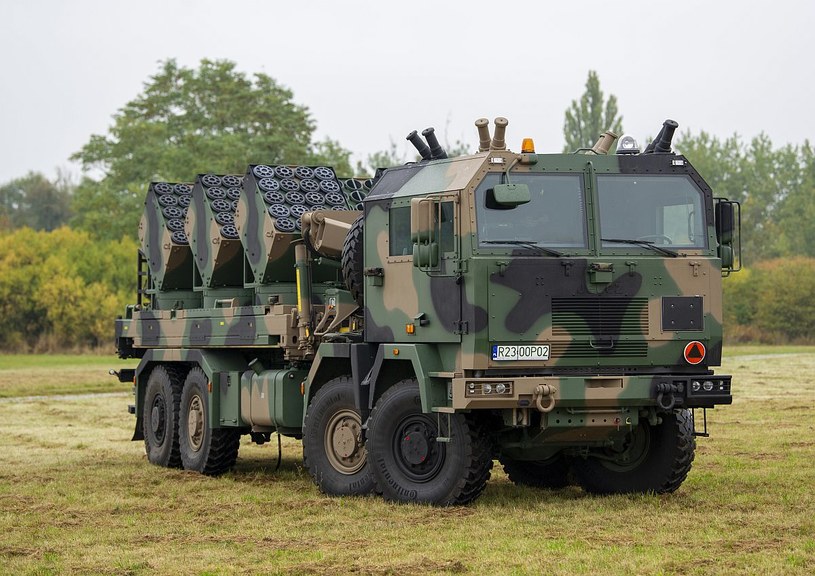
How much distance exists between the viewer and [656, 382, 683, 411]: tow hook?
495 inches

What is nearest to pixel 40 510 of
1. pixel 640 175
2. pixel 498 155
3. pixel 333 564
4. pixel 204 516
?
pixel 204 516

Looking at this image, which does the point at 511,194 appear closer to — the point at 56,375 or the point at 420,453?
the point at 420,453

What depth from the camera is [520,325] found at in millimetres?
12438

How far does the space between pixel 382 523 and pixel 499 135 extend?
3.38 metres

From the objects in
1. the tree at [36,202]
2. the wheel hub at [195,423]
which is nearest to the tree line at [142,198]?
the tree at [36,202]

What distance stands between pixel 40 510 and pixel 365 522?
3045 millimetres

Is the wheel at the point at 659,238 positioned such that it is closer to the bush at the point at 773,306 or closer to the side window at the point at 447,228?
the side window at the point at 447,228

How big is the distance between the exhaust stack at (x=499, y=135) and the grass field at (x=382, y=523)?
3.04 meters

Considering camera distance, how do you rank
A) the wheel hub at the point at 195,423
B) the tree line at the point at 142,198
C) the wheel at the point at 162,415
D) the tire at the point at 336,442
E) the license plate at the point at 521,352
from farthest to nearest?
1. the tree line at the point at 142,198
2. the wheel at the point at 162,415
3. the wheel hub at the point at 195,423
4. the tire at the point at 336,442
5. the license plate at the point at 521,352

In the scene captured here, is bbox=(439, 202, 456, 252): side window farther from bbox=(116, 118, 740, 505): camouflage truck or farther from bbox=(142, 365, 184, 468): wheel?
bbox=(142, 365, 184, 468): wheel

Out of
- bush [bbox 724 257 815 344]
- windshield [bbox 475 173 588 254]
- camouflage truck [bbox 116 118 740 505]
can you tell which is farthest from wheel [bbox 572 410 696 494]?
bush [bbox 724 257 815 344]

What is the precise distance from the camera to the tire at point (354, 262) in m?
14.0

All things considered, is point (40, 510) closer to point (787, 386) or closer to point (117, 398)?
point (117, 398)

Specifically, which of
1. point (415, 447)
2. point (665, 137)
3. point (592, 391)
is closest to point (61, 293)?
point (415, 447)
